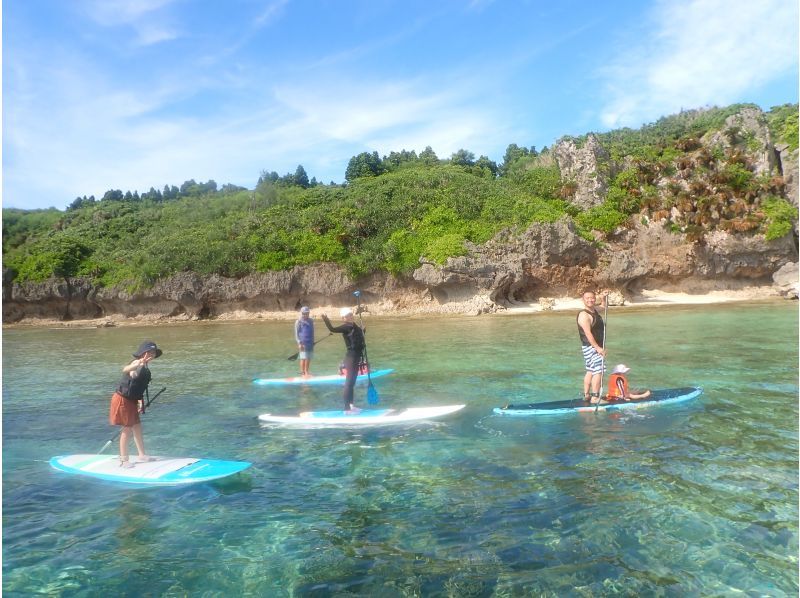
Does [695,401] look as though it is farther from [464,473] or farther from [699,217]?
[699,217]

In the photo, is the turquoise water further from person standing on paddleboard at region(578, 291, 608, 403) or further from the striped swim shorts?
the striped swim shorts

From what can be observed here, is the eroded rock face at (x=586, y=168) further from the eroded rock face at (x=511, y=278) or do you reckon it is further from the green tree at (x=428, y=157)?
the green tree at (x=428, y=157)

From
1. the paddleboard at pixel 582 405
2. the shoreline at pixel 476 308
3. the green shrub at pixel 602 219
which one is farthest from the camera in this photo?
the green shrub at pixel 602 219

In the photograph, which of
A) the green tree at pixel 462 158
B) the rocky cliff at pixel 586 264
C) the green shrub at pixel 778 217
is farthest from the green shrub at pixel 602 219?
the green tree at pixel 462 158

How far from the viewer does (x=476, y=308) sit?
3297 centimetres

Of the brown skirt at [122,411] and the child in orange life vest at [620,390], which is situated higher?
the brown skirt at [122,411]

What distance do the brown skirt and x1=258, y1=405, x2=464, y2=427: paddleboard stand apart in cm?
280

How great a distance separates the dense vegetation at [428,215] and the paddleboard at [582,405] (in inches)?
1008

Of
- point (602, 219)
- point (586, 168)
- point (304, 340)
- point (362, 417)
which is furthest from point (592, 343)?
point (586, 168)

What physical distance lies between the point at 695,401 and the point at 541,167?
3903 centimetres

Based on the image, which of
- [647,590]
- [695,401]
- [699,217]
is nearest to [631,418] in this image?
[695,401]

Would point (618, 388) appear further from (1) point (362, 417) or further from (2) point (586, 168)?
(2) point (586, 168)

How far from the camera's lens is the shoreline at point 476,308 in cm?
3312

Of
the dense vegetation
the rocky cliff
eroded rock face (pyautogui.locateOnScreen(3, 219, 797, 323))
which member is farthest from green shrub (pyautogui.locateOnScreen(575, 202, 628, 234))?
eroded rock face (pyautogui.locateOnScreen(3, 219, 797, 323))
